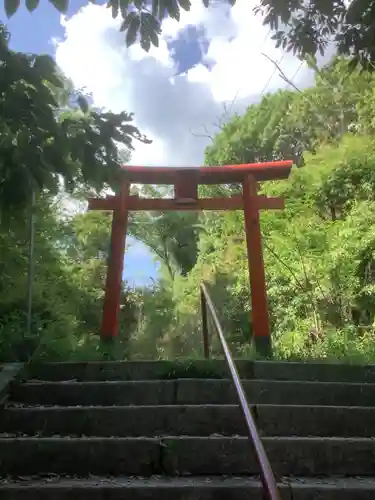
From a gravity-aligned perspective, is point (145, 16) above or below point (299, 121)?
below

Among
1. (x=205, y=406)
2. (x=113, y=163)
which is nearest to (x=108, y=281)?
(x=205, y=406)

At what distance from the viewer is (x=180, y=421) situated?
3072mm

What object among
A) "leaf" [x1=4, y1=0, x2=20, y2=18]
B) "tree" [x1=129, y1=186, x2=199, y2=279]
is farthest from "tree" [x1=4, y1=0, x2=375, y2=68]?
"tree" [x1=129, y1=186, x2=199, y2=279]

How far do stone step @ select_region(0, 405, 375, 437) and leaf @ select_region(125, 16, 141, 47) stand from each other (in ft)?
6.49

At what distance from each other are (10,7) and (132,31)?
0.64 meters

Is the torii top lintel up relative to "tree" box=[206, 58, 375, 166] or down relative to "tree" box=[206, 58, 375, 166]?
down

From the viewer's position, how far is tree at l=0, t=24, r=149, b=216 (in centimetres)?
202

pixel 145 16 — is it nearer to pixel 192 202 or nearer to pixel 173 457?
pixel 173 457

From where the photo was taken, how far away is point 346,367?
3.99 metres

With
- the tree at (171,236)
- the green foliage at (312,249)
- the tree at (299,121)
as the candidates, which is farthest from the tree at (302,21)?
the tree at (171,236)

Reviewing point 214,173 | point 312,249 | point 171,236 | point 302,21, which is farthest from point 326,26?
point 171,236

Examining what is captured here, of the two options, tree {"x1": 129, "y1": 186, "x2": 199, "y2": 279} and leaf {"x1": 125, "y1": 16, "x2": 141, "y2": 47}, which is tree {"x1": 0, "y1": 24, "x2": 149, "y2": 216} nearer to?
leaf {"x1": 125, "y1": 16, "x2": 141, "y2": 47}

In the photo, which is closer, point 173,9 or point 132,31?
point 173,9

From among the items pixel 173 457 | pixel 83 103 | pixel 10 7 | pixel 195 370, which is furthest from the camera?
pixel 195 370
